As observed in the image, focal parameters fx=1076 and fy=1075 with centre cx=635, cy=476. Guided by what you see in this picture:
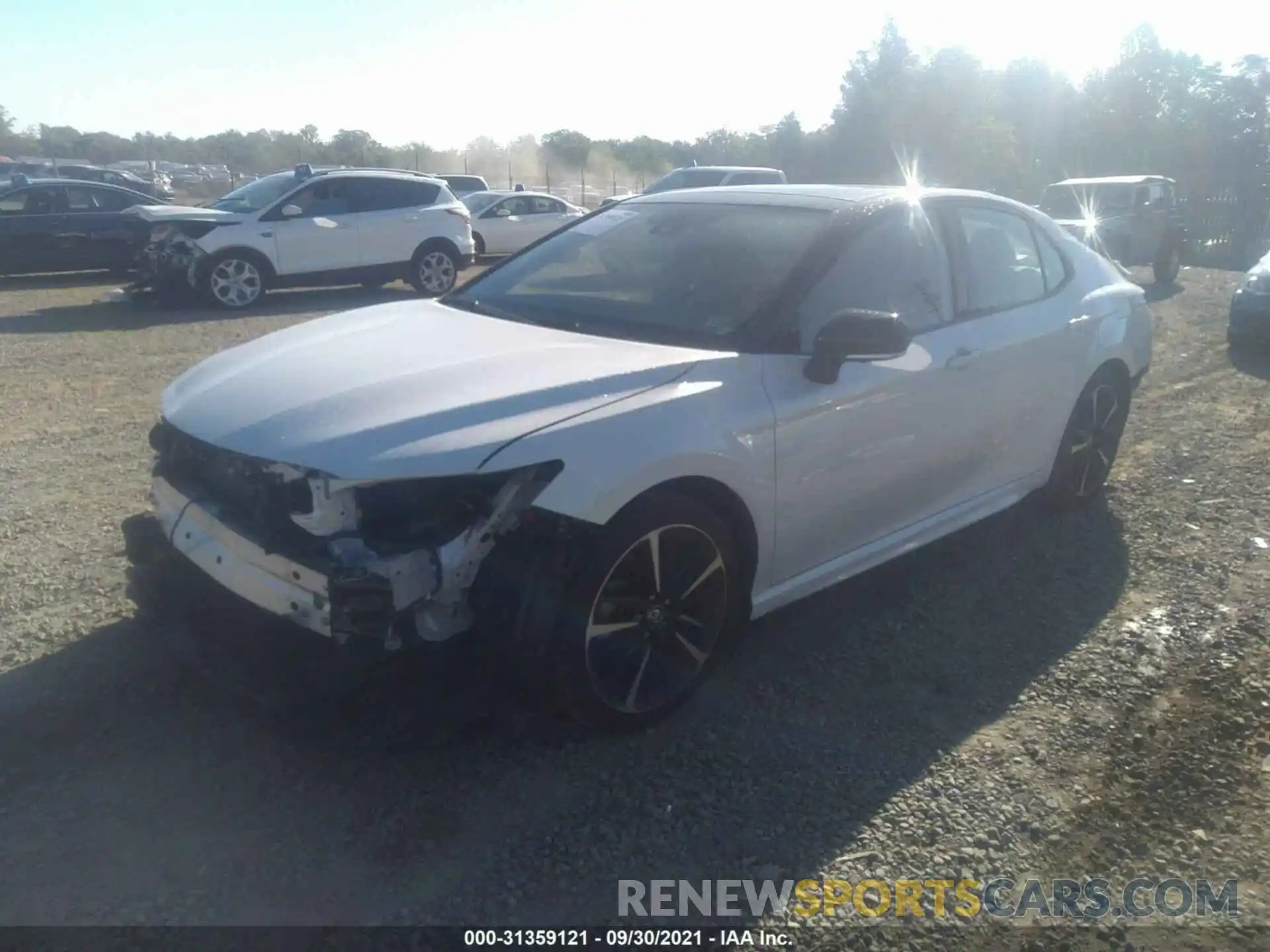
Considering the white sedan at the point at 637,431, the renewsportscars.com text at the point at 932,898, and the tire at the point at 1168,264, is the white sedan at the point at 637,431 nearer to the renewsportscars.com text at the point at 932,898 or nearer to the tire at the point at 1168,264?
the renewsportscars.com text at the point at 932,898

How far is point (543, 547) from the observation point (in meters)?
3.02

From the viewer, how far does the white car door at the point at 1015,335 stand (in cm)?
455

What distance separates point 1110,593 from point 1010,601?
1.59 ft

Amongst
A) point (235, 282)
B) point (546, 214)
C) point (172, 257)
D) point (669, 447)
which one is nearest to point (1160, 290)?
point (546, 214)

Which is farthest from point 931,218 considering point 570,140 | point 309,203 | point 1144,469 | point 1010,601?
point 570,140

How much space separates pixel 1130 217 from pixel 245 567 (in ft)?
56.3

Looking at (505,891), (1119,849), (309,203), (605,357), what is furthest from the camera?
(309,203)

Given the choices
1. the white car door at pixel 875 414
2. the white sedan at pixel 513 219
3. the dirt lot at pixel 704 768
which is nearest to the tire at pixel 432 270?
the white sedan at pixel 513 219

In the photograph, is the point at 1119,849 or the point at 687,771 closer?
the point at 1119,849

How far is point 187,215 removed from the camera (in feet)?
41.6

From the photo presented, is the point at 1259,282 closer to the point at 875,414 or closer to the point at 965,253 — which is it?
the point at 965,253

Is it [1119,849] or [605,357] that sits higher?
[605,357]

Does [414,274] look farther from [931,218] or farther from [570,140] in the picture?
[570,140]

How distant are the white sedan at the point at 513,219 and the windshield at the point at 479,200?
0.06 metres
